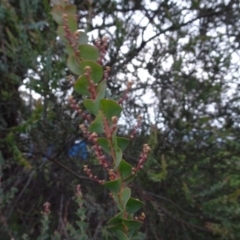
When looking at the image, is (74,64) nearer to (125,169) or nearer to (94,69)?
(94,69)

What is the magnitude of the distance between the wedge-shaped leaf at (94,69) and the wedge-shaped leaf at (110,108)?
59 mm

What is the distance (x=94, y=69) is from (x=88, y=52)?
5 cm

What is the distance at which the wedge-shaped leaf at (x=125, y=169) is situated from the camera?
1.21 meters

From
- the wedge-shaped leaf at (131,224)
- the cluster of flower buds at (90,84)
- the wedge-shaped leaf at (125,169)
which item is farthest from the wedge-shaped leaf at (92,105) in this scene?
the wedge-shaped leaf at (131,224)

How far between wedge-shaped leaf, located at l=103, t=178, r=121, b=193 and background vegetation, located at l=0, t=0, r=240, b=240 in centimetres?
209

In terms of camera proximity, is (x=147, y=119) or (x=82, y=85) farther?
(x=147, y=119)

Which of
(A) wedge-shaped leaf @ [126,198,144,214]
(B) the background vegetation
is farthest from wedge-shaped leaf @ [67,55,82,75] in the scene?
(B) the background vegetation

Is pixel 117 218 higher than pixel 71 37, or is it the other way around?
pixel 71 37

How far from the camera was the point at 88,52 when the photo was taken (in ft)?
4.03

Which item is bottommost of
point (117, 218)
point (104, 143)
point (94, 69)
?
point (117, 218)

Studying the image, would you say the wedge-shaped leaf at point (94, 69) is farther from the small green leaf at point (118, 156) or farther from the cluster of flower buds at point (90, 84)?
the small green leaf at point (118, 156)

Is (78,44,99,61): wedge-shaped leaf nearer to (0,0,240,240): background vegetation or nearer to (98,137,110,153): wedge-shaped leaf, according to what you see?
(98,137,110,153): wedge-shaped leaf

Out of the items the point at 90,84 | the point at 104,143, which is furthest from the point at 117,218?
the point at 90,84

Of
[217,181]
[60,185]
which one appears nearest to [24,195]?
[60,185]
